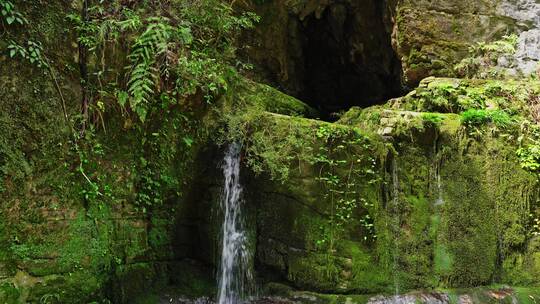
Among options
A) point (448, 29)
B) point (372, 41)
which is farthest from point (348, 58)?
point (448, 29)

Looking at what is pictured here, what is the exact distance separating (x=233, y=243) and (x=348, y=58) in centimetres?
761

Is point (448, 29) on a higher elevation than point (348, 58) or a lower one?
lower

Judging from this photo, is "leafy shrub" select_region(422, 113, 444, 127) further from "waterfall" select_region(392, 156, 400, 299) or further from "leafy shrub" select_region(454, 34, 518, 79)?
"leafy shrub" select_region(454, 34, 518, 79)

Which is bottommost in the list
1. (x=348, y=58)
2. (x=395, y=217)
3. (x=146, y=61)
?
(x=395, y=217)

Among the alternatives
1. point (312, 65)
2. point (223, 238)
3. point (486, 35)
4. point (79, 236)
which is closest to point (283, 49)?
point (312, 65)

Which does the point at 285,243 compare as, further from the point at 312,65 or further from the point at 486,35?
the point at 312,65

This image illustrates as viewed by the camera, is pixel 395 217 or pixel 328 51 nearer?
pixel 395 217

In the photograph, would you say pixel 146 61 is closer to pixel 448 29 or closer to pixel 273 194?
pixel 273 194

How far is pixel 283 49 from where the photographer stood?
10.9 m

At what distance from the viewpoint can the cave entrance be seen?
10844 millimetres

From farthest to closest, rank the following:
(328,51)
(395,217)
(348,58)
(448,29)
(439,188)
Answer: (328,51) → (348,58) → (448,29) → (439,188) → (395,217)

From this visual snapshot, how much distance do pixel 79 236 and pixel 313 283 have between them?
2.91 meters

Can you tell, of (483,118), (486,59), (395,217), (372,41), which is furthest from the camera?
(372,41)

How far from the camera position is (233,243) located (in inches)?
229
